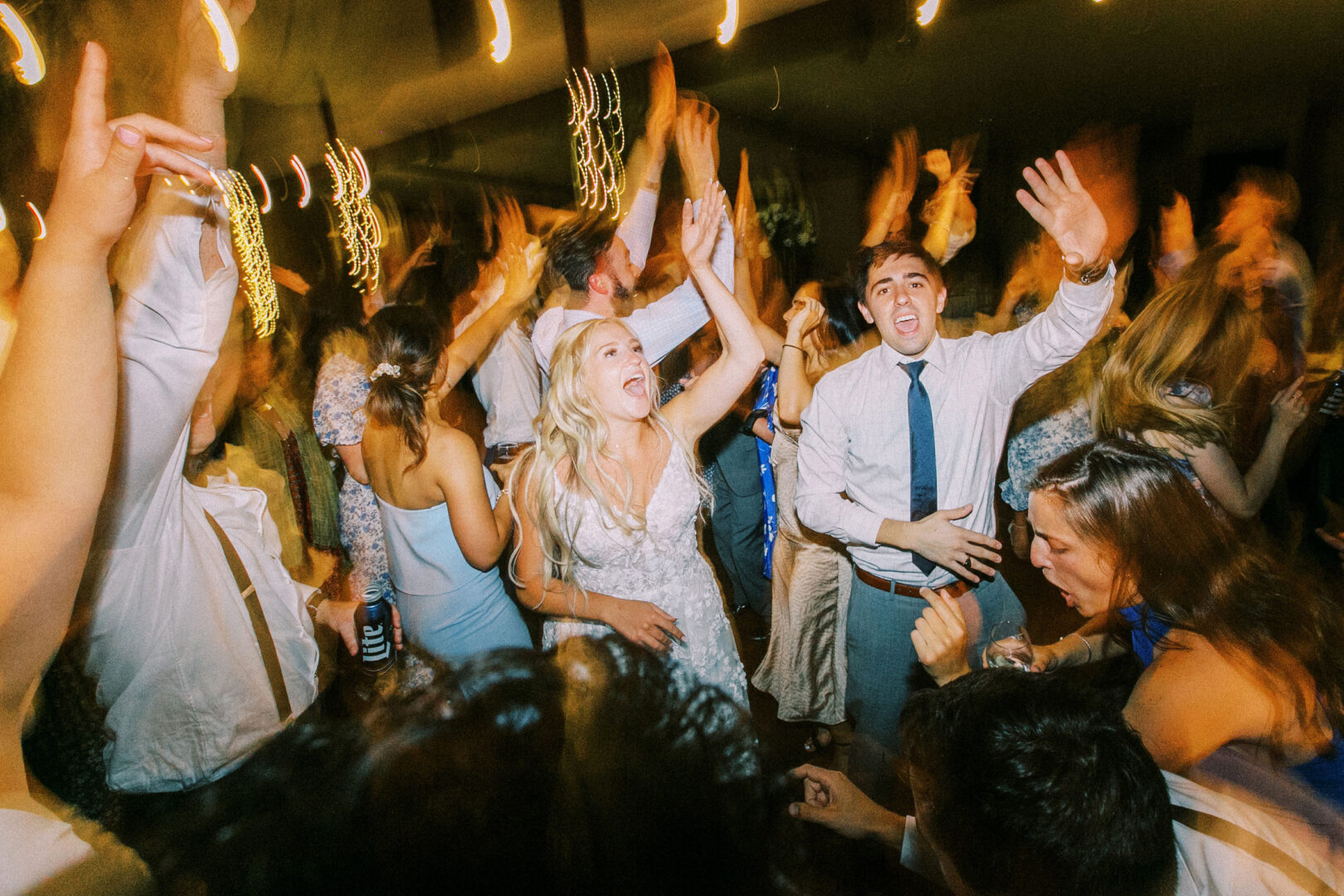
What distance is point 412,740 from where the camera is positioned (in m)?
0.48

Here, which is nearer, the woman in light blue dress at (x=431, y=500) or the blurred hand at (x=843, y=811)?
the blurred hand at (x=843, y=811)

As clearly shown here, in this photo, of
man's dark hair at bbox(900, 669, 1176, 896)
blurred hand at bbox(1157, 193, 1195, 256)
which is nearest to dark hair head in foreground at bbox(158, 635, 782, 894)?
man's dark hair at bbox(900, 669, 1176, 896)

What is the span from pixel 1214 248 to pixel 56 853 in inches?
139

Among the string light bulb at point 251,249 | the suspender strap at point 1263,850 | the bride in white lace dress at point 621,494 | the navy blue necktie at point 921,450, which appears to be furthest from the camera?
the navy blue necktie at point 921,450

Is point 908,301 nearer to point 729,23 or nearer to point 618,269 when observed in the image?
point 618,269

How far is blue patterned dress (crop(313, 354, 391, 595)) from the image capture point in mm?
2176

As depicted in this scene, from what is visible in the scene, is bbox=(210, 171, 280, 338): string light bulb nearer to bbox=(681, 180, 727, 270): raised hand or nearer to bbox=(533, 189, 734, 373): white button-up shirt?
bbox=(533, 189, 734, 373): white button-up shirt

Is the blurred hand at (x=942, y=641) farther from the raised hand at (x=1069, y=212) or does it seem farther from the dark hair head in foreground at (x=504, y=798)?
the dark hair head in foreground at (x=504, y=798)

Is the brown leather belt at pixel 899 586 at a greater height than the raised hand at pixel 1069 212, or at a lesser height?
lesser

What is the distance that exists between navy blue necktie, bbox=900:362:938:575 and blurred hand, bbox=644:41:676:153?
1.14 metres

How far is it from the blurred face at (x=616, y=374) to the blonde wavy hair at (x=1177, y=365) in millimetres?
1527

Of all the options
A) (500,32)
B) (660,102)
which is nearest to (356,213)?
(500,32)

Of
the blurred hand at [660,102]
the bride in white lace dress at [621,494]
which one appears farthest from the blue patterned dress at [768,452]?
the blurred hand at [660,102]

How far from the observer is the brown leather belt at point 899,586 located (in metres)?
1.83
